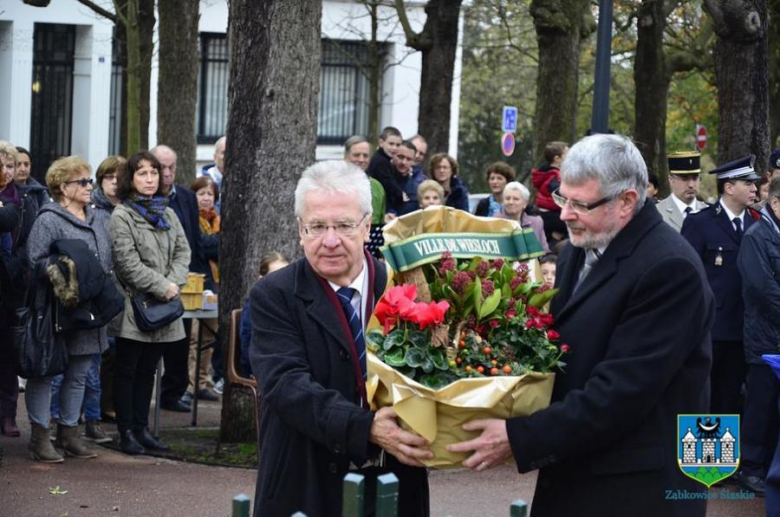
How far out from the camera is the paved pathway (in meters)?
7.86

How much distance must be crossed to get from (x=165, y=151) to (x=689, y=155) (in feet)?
14.6

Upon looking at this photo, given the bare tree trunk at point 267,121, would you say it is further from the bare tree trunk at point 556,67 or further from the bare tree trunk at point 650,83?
the bare tree trunk at point 650,83

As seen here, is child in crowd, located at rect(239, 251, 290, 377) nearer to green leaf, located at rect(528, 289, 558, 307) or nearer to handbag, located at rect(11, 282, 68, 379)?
handbag, located at rect(11, 282, 68, 379)

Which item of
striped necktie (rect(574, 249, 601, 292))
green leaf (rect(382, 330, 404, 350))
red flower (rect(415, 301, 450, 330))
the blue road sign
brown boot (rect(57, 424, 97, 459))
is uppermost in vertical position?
the blue road sign

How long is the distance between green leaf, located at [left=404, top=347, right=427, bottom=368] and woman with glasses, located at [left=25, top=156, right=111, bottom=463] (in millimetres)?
5278

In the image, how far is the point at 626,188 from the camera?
404cm

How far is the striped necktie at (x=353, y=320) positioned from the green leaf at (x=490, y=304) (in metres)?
0.54

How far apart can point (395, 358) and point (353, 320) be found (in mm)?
533

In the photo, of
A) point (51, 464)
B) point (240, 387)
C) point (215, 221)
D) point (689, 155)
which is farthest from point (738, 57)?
point (51, 464)

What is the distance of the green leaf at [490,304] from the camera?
3.91 meters

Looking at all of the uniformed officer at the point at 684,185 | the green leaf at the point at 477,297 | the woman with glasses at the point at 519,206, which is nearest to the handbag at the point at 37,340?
the uniformed officer at the point at 684,185

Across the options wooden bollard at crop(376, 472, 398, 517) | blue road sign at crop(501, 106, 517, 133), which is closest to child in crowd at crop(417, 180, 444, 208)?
wooden bollard at crop(376, 472, 398, 517)

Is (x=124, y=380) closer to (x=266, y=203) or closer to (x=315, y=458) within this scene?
(x=266, y=203)

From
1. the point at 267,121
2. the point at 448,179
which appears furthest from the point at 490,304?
the point at 448,179
